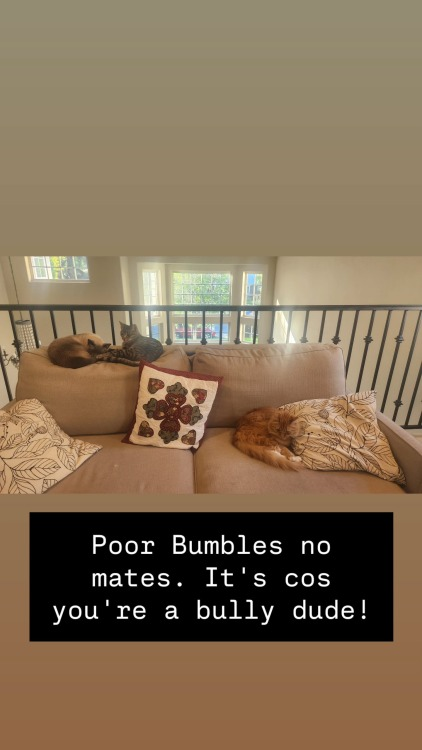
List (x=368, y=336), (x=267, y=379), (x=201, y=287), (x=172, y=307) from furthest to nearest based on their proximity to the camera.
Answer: (x=201, y=287), (x=368, y=336), (x=172, y=307), (x=267, y=379)

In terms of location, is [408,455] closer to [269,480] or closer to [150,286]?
[269,480]

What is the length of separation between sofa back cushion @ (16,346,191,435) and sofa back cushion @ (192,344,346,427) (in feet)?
1.04

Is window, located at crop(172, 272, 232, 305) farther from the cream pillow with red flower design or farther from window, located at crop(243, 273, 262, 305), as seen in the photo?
the cream pillow with red flower design

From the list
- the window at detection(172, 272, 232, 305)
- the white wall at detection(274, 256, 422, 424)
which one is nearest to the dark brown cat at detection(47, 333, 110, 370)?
the white wall at detection(274, 256, 422, 424)

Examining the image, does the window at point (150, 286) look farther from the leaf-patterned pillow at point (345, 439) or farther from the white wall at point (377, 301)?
the leaf-patterned pillow at point (345, 439)

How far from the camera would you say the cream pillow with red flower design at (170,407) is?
1.56m

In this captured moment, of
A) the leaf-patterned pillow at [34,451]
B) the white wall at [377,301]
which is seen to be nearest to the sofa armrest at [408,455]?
the white wall at [377,301]

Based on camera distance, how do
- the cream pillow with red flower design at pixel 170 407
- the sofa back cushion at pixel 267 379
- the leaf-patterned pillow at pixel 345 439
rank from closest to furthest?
the leaf-patterned pillow at pixel 345 439 < the cream pillow with red flower design at pixel 170 407 < the sofa back cushion at pixel 267 379

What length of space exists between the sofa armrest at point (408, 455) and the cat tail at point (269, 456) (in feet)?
1.33

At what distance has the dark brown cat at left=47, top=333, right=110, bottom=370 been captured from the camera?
1.65 m

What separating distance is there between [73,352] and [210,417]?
77 centimetres

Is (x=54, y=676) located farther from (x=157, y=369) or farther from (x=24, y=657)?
(x=157, y=369)

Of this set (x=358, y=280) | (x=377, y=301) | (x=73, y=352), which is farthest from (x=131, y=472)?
(x=358, y=280)

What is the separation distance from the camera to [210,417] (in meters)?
1.71
